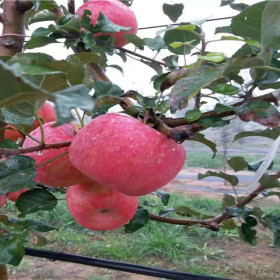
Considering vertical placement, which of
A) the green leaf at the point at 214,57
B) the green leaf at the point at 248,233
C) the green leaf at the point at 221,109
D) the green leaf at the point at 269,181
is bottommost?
the green leaf at the point at 248,233

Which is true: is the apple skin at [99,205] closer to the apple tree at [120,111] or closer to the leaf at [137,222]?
the apple tree at [120,111]

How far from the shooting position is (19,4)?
2.10 ft

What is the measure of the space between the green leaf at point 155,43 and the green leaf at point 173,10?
16 centimetres

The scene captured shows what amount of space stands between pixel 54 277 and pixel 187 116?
205 centimetres

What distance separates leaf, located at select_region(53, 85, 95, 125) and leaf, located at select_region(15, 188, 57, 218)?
1.35ft

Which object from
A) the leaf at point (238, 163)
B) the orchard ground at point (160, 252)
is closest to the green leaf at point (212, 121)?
the leaf at point (238, 163)

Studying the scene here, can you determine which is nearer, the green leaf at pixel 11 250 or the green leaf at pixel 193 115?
the green leaf at pixel 193 115

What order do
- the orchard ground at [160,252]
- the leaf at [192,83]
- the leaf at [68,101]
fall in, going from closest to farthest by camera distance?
1. the leaf at [68,101]
2. the leaf at [192,83]
3. the orchard ground at [160,252]

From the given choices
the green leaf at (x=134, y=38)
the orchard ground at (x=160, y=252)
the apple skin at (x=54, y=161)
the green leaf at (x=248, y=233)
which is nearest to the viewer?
the apple skin at (x=54, y=161)

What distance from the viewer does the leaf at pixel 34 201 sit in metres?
0.56

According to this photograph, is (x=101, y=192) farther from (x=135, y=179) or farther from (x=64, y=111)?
(x=64, y=111)

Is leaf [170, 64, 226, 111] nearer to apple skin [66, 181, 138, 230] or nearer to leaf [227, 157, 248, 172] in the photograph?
apple skin [66, 181, 138, 230]

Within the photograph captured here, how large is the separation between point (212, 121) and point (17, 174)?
24 cm

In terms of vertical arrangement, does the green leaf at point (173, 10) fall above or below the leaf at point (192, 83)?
above
